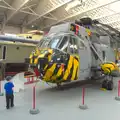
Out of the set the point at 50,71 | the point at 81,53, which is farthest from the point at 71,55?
the point at 50,71

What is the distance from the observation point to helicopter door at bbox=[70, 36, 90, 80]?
7413 mm

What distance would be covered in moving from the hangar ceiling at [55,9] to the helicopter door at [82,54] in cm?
1174

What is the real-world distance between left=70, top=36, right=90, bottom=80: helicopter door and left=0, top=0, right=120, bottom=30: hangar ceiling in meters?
11.7

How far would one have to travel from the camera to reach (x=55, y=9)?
23.1 m

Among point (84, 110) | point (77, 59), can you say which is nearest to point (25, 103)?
point (84, 110)

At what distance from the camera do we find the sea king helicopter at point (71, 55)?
6445 millimetres

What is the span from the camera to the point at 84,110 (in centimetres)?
565

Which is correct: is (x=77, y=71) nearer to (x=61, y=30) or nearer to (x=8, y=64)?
(x=61, y=30)

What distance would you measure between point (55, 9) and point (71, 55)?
17328 mm

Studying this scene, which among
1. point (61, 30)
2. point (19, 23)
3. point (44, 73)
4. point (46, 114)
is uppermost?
point (19, 23)

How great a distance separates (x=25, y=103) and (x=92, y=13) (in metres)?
20.2

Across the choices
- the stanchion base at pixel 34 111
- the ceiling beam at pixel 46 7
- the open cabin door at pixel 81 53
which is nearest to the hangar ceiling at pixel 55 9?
the ceiling beam at pixel 46 7

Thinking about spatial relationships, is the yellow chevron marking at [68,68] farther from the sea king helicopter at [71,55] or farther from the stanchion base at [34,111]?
the stanchion base at [34,111]

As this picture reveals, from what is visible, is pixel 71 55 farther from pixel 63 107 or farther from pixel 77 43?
pixel 63 107
